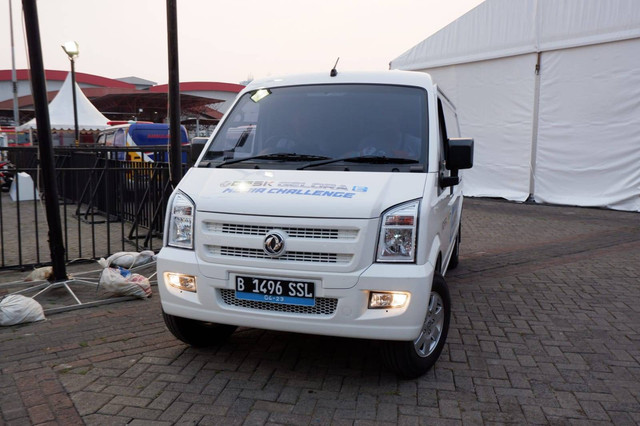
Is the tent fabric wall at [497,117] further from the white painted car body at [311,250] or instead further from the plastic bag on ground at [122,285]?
the white painted car body at [311,250]

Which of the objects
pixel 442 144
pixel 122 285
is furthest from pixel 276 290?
pixel 122 285

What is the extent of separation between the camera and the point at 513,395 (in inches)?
140

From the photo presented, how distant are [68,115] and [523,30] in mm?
18075

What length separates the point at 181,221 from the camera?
3.79m

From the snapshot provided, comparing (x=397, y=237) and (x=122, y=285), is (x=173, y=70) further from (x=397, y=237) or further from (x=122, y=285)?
(x=397, y=237)

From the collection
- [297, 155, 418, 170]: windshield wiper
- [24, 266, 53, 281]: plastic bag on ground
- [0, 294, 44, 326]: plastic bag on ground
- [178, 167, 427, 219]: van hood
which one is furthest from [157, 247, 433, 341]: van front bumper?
[24, 266, 53, 281]: plastic bag on ground

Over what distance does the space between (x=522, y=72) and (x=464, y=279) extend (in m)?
9.79

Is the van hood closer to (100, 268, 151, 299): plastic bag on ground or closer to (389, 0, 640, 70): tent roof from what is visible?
(100, 268, 151, 299): plastic bag on ground

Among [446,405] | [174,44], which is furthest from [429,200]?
[174,44]

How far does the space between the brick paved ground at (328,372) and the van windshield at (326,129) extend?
1.45 meters

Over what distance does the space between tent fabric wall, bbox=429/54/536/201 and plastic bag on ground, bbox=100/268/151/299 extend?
11.8 metres

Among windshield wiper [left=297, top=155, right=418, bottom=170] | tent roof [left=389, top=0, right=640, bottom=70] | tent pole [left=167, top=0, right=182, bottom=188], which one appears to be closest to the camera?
windshield wiper [left=297, top=155, right=418, bottom=170]

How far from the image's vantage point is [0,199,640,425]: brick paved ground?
3295 millimetres

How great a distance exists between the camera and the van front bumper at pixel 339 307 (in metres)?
3.34
